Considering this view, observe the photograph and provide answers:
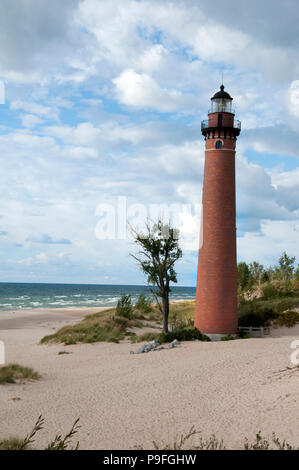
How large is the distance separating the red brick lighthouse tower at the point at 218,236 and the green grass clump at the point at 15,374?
10.5 m

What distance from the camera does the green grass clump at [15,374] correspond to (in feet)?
49.9

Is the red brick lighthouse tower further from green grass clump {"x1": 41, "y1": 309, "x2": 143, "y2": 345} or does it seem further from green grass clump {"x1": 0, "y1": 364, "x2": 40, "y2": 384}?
green grass clump {"x1": 0, "y1": 364, "x2": 40, "y2": 384}

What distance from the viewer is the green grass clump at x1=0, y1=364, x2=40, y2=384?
15203 mm

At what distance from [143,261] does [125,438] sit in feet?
57.1

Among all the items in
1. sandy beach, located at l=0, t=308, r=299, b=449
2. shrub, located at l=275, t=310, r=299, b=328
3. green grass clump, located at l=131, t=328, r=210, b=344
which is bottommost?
sandy beach, located at l=0, t=308, r=299, b=449

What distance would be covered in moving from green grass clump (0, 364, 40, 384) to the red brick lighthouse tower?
415 inches

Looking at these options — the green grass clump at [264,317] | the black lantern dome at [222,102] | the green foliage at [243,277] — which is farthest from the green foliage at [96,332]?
the green foliage at [243,277]

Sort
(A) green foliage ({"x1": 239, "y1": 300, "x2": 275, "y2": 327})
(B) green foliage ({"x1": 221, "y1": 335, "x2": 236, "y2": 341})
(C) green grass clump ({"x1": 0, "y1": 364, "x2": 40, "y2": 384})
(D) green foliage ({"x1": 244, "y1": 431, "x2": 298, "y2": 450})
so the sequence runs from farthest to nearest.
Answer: (A) green foliage ({"x1": 239, "y1": 300, "x2": 275, "y2": 327}) < (B) green foliage ({"x1": 221, "y1": 335, "x2": 236, "y2": 341}) < (C) green grass clump ({"x1": 0, "y1": 364, "x2": 40, "y2": 384}) < (D) green foliage ({"x1": 244, "y1": 431, "x2": 298, "y2": 450})

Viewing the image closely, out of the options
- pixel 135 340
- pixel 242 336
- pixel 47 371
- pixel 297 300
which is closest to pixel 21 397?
pixel 47 371

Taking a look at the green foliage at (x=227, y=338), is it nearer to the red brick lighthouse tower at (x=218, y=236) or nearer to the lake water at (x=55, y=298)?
the red brick lighthouse tower at (x=218, y=236)

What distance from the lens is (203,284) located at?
78.2ft

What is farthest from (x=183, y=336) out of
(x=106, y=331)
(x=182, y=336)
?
(x=106, y=331)

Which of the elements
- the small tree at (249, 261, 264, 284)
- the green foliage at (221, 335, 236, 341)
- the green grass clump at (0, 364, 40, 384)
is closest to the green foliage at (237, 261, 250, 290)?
the small tree at (249, 261, 264, 284)

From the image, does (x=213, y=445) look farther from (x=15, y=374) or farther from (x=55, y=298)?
(x=55, y=298)
